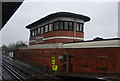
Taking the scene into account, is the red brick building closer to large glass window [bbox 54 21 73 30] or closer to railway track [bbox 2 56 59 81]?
large glass window [bbox 54 21 73 30]

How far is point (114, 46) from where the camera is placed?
1550 cm

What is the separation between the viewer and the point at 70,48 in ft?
72.2

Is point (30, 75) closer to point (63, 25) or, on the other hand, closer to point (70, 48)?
point (70, 48)

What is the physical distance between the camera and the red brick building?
634 inches

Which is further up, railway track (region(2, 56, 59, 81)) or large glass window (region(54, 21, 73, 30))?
large glass window (region(54, 21, 73, 30))

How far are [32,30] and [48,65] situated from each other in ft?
47.1

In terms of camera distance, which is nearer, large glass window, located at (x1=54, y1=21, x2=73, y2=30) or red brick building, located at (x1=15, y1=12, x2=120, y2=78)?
red brick building, located at (x1=15, y1=12, x2=120, y2=78)

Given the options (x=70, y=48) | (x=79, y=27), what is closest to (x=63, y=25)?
(x=79, y=27)

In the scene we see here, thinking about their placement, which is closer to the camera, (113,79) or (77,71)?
(113,79)

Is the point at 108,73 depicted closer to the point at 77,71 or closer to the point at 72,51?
the point at 77,71

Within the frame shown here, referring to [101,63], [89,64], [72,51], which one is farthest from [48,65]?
[101,63]

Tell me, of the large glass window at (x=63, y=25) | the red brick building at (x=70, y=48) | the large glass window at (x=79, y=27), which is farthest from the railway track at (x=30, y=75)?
the large glass window at (x=79, y=27)

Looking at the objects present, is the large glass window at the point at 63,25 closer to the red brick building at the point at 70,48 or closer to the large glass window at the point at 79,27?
the red brick building at the point at 70,48

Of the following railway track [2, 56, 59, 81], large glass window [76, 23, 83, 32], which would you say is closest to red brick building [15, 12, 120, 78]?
large glass window [76, 23, 83, 32]
